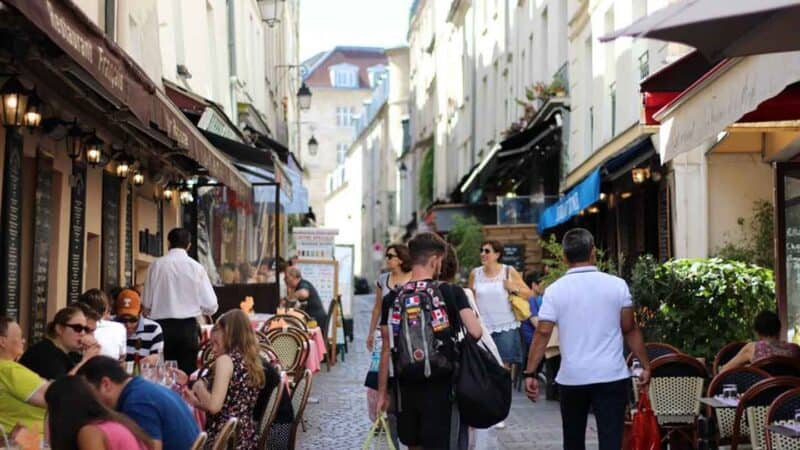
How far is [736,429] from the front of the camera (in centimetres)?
829

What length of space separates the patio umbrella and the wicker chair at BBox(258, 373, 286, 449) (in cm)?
289

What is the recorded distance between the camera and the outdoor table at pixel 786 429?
6.99m

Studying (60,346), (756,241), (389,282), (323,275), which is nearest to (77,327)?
(60,346)

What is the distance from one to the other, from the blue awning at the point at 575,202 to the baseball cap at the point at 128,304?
939cm

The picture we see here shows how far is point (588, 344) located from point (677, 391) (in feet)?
7.13

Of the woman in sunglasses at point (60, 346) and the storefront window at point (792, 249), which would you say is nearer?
the woman in sunglasses at point (60, 346)

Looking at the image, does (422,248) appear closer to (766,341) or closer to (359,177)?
(766,341)

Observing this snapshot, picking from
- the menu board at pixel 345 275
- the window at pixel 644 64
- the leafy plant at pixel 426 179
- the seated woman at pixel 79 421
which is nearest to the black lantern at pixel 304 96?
the menu board at pixel 345 275

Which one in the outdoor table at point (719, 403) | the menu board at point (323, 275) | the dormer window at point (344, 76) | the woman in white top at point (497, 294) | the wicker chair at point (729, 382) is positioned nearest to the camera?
the outdoor table at point (719, 403)

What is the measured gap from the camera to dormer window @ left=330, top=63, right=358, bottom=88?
10699 centimetres

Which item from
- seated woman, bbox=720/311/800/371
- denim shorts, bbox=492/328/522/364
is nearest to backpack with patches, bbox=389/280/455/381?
seated woman, bbox=720/311/800/371

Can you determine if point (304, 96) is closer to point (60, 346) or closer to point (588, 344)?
point (60, 346)

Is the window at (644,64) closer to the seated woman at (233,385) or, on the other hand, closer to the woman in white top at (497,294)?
the woman in white top at (497,294)

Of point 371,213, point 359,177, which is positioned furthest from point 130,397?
point 359,177
